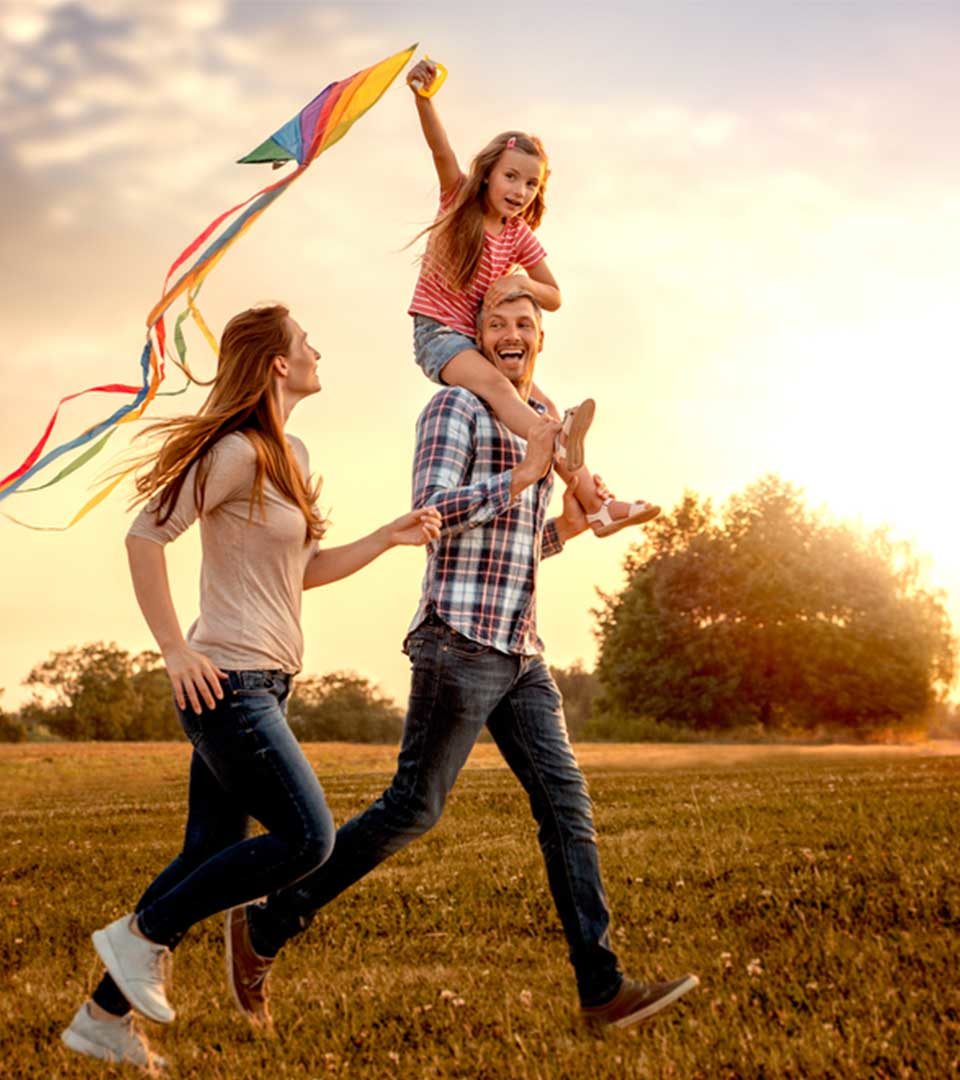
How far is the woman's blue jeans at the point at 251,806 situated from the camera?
430cm

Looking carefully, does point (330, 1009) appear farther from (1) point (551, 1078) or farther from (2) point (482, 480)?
(2) point (482, 480)

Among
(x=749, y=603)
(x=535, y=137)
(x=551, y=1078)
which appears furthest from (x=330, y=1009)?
(x=749, y=603)

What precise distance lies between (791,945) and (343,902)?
3.03 meters

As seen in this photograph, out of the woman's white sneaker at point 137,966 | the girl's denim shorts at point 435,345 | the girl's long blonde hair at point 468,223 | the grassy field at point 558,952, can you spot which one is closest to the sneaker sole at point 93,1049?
the grassy field at point 558,952

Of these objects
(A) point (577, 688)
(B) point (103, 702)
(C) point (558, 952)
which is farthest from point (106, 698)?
(C) point (558, 952)

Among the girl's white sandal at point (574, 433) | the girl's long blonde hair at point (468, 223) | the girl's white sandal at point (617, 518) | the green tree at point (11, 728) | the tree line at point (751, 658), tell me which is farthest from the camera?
the tree line at point (751, 658)

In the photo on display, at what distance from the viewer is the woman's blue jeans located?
4.30 m

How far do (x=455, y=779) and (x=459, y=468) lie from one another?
1212 mm

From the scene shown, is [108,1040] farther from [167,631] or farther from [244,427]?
[244,427]

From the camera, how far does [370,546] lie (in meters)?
4.77

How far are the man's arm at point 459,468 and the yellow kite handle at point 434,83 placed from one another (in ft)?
5.34

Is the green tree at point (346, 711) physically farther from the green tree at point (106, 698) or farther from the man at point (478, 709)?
the man at point (478, 709)

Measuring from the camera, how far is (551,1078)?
14.2 ft

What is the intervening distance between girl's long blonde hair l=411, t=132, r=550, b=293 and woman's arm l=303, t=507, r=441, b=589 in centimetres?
138
